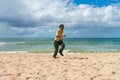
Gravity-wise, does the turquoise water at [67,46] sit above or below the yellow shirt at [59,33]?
below

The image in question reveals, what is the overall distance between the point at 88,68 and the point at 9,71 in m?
2.90

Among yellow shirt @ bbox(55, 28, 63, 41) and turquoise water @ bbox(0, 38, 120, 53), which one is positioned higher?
yellow shirt @ bbox(55, 28, 63, 41)

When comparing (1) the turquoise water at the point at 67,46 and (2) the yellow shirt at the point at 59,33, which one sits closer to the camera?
(2) the yellow shirt at the point at 59,33

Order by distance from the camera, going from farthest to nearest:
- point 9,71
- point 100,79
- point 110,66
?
point 110,66 → point 9,71 → point 100,79

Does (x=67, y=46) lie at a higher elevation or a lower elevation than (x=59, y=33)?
lower

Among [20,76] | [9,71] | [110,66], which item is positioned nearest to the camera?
[20,76]

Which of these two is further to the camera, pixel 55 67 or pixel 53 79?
pixel 55 67

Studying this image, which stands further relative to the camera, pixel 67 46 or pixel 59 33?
pixel 67 46

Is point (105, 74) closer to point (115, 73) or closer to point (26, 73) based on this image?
point (115, 73)

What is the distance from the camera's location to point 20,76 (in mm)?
7617

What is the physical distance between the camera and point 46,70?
27.7ft

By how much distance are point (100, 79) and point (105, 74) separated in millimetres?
599

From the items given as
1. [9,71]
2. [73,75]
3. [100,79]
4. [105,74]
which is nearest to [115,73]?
[105,74]

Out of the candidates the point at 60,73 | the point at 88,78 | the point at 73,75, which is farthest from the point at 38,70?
the point at 88,78
